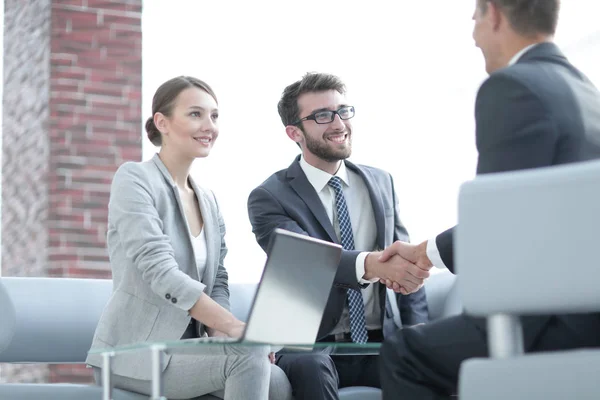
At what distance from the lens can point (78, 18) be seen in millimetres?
5191

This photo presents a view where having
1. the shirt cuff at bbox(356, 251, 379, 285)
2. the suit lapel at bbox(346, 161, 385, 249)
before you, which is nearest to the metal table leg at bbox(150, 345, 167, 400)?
the shirt cuff at bbox(356, 251, 379, 285)

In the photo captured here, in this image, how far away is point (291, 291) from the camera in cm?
225

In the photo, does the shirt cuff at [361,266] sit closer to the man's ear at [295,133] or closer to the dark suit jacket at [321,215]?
the dark suit jacket at [321,215]

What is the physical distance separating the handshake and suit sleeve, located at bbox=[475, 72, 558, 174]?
124cm

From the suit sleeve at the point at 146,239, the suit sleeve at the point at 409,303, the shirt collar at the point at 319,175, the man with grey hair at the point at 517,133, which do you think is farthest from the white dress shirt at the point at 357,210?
the man with grey hair at the point at 517,133

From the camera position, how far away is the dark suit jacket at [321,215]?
11.2 ft

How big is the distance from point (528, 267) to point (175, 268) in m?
1.59

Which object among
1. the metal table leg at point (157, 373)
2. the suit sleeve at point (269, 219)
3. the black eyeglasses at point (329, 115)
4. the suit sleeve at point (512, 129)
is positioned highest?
the black eyeglasses at point (329, 115)

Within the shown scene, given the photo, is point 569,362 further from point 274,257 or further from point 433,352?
point 274,257

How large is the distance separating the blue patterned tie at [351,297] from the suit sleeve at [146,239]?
714mm

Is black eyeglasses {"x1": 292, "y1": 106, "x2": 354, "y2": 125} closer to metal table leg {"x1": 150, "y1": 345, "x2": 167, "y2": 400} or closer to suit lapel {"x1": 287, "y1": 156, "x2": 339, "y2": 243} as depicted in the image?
suit lapel {"x1": 287, "y1": 156, "x2": 339, "y2": 243}

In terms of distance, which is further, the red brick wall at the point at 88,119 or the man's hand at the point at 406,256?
the red brick wall at the point at 88,119

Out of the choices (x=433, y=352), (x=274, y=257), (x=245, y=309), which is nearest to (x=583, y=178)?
(x=433, y=352)

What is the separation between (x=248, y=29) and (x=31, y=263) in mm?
2793
